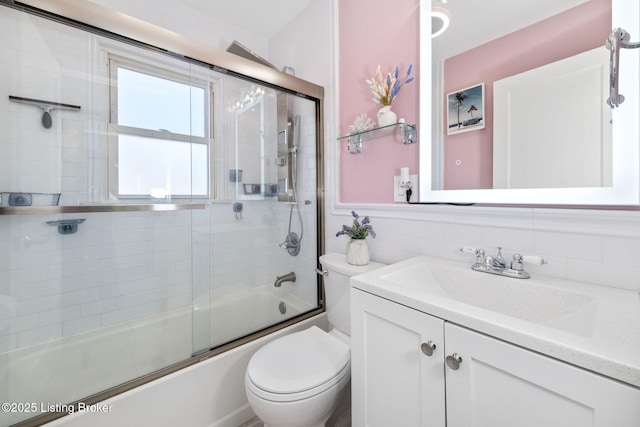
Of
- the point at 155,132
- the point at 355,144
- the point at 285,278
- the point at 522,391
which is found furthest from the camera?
the point at 285,278

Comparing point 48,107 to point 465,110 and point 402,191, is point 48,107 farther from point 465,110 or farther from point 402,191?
point 465,110

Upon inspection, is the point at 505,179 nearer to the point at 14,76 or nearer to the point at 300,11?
the point at 300,11

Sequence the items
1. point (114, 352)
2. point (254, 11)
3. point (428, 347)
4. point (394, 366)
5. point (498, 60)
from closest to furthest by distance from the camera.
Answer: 1. point (428, 347)
2. point (394, 366)
3. point (498, 60)
4. point (114, 352)
5. point (254, 11)

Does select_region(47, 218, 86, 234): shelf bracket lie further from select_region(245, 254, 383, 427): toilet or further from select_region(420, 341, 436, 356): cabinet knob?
select_region(420, 341, 436, 356): cabinet knob

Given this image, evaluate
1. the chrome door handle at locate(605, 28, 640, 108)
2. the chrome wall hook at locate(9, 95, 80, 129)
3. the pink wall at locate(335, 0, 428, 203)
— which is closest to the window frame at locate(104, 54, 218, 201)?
the chrome wall hook at locate(9, 95, 80, 129)

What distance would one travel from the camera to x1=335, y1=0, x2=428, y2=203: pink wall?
135 cm

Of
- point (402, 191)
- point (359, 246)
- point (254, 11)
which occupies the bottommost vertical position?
point (359, 246)

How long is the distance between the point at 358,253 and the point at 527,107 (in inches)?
37.1

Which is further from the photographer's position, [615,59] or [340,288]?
[340,288]

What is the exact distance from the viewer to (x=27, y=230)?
1285 mm

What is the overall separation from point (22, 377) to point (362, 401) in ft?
4.97

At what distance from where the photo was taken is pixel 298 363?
110 centimetres

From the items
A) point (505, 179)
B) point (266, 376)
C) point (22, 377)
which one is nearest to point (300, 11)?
point (505, 179)

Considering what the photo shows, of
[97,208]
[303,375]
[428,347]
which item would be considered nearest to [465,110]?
[428,347]
